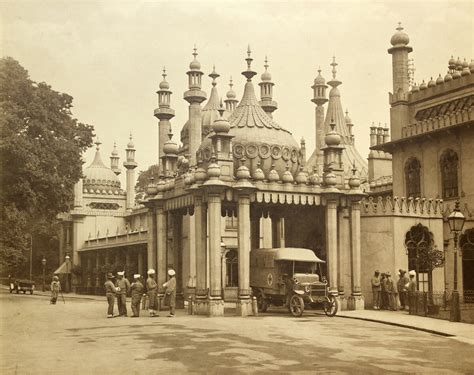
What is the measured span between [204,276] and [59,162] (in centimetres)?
1856

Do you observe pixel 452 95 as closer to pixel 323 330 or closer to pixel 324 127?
pixel 323 330

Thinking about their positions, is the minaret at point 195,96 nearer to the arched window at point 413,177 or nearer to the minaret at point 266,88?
the minaret at point 266,88

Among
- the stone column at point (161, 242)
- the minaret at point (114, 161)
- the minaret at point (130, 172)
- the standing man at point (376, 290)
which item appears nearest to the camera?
the standing man at point (376, 290)

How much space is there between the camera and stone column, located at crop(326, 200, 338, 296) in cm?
2792

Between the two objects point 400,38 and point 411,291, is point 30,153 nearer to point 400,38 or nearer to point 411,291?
point 400,38

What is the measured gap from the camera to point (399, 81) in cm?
4016

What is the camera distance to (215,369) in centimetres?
1322

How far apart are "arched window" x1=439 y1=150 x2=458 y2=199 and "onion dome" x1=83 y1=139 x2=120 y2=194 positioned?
151 ft

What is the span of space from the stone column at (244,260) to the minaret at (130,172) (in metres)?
49.5

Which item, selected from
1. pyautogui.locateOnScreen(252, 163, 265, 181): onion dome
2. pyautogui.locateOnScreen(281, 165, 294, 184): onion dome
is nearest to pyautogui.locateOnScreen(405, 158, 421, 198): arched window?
pyautogui.locateOnScreen(281, 165, 294, 184): onion dome

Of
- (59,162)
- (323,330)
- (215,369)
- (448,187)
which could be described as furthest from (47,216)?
(215,369)

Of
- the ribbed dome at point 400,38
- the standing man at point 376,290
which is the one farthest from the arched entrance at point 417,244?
the ribbed dome at point 400,38

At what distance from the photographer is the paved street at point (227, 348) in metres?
13.5

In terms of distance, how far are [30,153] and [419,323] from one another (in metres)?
24.0
